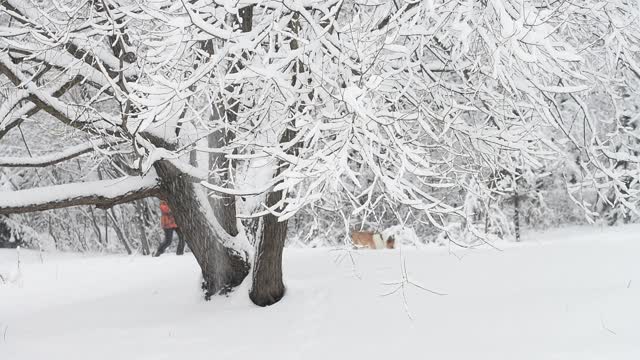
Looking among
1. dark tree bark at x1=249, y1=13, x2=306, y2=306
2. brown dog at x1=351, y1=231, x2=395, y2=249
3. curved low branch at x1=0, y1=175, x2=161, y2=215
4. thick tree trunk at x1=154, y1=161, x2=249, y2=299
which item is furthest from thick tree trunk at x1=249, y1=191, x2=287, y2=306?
brown dog at x1=351, y1=231, x2=395, y2=249

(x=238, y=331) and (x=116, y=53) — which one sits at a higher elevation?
(x=116, y=53)

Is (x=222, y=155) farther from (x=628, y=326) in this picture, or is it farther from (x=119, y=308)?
(x=628, y=326)

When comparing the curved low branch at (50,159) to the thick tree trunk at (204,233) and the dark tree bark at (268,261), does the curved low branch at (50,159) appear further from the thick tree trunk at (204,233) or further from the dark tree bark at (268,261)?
the dark tree bark at (268,261)

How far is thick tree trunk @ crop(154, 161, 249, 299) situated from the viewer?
5559 mm

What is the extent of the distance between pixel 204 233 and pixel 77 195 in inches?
45.1

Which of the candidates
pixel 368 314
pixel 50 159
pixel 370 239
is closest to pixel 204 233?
pixel 50 159

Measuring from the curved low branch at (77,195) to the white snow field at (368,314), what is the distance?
1070 millimetres

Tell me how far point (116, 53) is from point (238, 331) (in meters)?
2.76

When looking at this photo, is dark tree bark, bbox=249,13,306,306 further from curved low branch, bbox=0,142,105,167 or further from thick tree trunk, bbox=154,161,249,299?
curved low branch, bbox=0,142,105,167

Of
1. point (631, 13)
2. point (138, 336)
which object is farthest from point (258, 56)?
point (631, 13)

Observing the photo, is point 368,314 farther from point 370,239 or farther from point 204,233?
point 370,239

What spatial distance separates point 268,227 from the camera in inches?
212

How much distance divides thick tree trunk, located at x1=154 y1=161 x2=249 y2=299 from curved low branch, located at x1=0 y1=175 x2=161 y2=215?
7.7 inches

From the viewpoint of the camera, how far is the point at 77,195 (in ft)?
17.6
